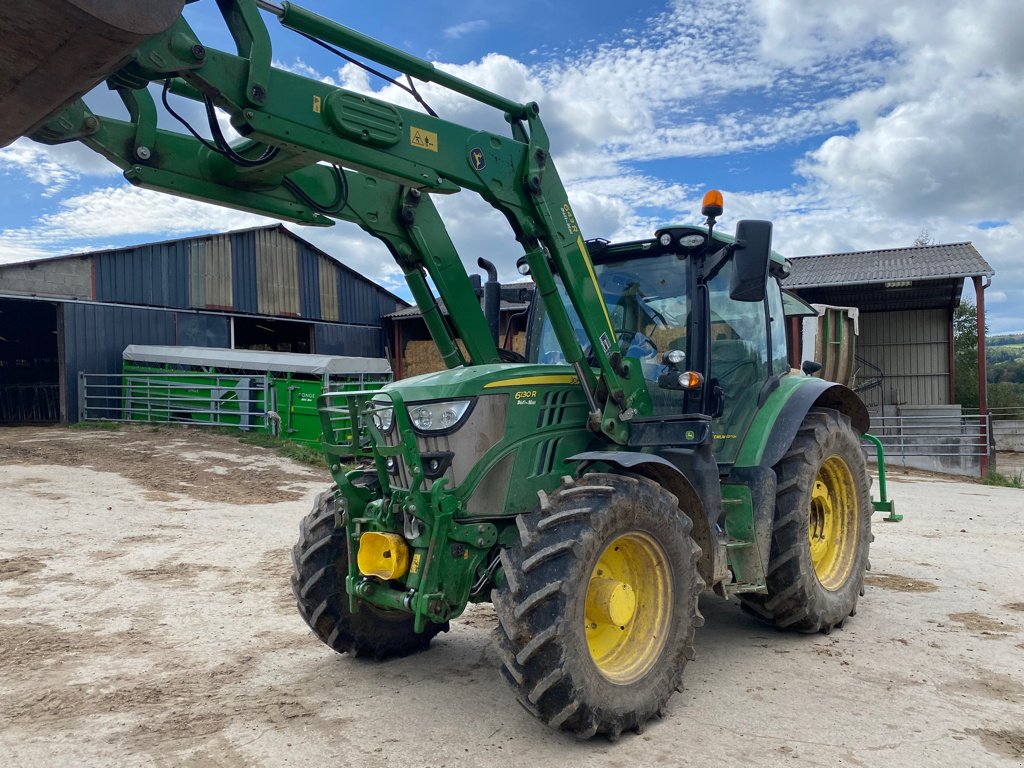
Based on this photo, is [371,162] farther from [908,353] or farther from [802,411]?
[908,353]

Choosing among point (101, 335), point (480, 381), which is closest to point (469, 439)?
point (480, 381)

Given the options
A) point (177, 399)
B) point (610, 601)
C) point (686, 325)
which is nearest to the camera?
point (610, 601)

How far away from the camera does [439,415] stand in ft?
13.2

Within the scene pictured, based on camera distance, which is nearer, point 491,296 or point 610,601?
point 610,601

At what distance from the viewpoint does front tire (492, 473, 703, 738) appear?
3482mm

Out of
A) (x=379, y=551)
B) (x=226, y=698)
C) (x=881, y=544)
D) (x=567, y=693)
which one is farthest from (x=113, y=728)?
(x=881, y=544)

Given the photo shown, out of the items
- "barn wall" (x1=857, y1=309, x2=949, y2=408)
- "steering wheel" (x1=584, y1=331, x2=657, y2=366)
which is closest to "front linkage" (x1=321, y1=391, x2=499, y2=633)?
"steering wheel" (x1=584, y1=331, x2=657, y2=366)

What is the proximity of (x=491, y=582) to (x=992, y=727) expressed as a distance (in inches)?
92.5

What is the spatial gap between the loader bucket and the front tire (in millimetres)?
2375

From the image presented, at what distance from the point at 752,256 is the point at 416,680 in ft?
9.44

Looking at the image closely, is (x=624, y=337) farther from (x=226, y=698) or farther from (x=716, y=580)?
(x=226, y=698)

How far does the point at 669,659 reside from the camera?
3980 millimetres

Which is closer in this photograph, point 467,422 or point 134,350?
point 467,422

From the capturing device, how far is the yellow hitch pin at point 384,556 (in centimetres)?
390
